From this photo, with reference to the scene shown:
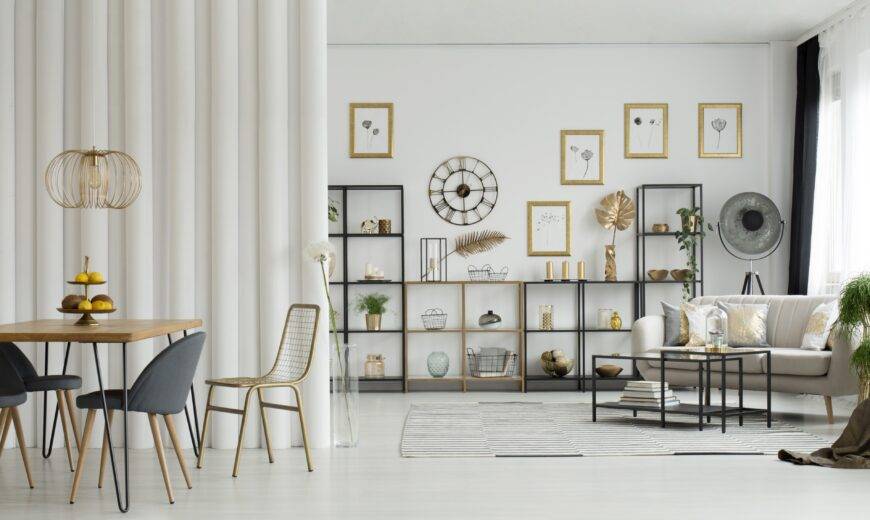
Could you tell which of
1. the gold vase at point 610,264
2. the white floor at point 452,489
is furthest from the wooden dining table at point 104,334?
the gold vase at point 610,264

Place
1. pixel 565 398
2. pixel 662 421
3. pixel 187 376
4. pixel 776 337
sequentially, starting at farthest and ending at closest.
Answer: pixel 565 398
pixel 776 337
pixel 662 421
pixel 187 376

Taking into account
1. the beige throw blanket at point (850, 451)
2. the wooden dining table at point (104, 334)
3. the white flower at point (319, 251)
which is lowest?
the beige throw blanket at point (850, 451)

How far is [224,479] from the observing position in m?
4.66

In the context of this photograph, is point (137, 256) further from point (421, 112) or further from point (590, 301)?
point (590, 301)

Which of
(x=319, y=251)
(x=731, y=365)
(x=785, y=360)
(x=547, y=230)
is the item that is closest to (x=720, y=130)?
(x=547, y=230)

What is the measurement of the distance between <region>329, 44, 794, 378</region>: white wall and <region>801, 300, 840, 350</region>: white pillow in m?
2.06

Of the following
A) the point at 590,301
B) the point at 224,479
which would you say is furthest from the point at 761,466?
the point at 590,301

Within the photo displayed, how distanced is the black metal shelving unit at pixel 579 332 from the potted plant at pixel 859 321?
101 inches

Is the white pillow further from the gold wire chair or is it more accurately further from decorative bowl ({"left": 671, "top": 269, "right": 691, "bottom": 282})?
the gold wire chair

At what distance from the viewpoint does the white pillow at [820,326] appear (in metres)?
6.68

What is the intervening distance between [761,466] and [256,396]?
2.93 m

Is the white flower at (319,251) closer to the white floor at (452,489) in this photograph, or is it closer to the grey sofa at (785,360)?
the white floor at (452,489)

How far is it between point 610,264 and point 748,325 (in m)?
1.70

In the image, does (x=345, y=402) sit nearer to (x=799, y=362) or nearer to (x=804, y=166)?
(x=799, y=362)
